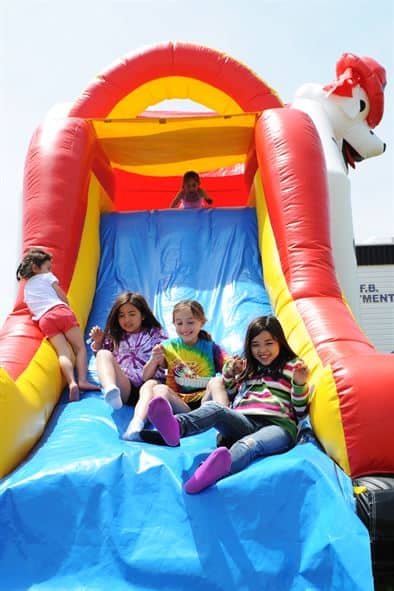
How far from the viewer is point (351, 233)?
13.7 feet

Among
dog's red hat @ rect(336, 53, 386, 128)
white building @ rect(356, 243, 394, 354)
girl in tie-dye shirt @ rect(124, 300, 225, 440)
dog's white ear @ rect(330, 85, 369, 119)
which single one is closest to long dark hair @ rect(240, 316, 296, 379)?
girl in tie-dye shirt @ rect(124, 300, 225, 440)

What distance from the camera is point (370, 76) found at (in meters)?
5.36

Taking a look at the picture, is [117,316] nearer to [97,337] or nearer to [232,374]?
[97,337]

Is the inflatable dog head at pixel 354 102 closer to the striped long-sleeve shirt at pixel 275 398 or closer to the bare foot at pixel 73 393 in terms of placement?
the striped long-sleeve shirt at pixel 275 398

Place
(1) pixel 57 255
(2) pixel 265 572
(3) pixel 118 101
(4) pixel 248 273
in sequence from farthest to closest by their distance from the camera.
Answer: (3) pixel 118 101 < (4) pixel 248 273 < (1) pixel 57 255 < (2) pixel 265 572

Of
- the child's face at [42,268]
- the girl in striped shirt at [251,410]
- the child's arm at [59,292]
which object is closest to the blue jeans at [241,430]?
the girl in striped shirt at [251,410]

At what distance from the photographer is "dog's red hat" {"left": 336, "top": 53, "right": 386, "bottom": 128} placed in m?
5.33

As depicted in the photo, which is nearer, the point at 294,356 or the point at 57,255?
the point at 294,356

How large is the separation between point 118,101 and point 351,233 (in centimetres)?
201

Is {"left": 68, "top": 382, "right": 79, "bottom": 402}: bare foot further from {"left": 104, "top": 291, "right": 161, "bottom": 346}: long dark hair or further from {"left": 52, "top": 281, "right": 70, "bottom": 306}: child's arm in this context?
{"left": 52, "top": 281, "right": 70, "bottom": 306}: child's arm

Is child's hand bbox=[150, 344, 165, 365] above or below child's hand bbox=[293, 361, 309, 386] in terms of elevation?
above

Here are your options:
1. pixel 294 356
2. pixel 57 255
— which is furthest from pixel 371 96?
pixel 294 356

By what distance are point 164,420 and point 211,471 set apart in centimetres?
25

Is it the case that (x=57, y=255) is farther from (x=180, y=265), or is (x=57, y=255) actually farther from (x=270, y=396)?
(x=270, y=396)
